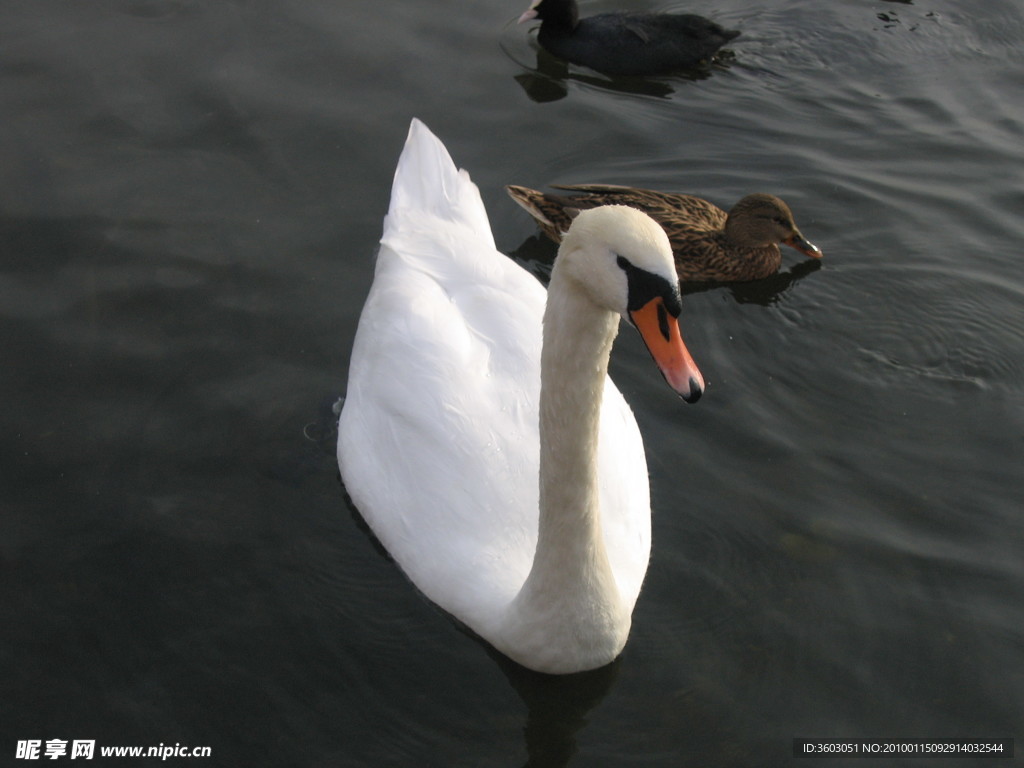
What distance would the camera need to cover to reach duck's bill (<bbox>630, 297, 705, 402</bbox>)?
4035 millimetres

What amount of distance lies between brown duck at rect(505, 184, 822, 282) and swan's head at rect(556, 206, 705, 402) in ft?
12.5

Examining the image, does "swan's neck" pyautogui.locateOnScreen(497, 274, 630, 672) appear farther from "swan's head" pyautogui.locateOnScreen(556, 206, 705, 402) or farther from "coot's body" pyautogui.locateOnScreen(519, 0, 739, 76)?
"coot's body" pyautogui.locateOnScreen(519, 0, 739, 76)

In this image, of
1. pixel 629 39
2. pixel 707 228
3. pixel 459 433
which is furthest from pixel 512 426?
pixel 629 39

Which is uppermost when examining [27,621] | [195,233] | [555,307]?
[555,307]

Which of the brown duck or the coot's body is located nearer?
the brown duck

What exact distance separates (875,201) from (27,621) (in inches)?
249

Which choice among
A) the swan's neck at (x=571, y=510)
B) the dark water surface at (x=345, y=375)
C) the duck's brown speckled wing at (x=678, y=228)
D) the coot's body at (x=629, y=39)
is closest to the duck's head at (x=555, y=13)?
the coot's body at (x=629, y=39)

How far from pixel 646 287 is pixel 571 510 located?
1068 mm

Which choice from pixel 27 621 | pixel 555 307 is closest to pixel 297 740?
pixel 27 621

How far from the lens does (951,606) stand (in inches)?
224

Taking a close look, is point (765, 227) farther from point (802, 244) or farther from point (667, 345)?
point (667, 345)

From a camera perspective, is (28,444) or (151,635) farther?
(28,444)

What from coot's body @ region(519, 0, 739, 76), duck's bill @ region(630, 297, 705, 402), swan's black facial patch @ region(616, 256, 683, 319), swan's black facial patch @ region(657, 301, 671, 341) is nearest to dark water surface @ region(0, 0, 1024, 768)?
coot's body @ region(519, 0, 739, 76)

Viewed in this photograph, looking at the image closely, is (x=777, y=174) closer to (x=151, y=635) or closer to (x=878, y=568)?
(x=878, y=568)
